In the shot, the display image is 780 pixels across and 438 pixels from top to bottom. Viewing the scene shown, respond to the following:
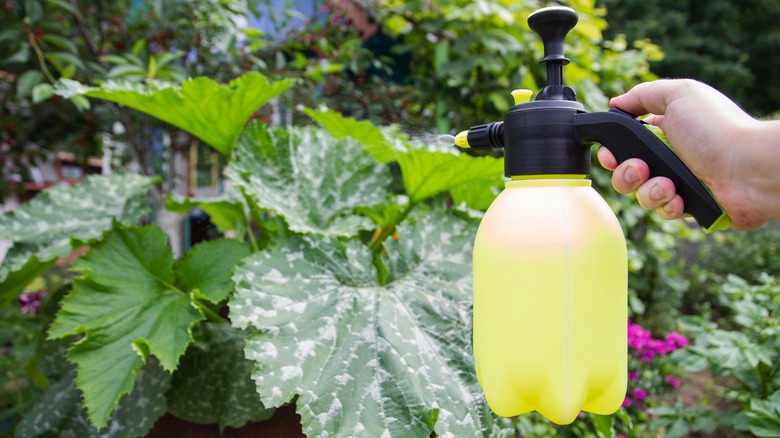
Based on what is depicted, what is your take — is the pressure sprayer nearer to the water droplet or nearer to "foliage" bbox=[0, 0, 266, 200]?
the water droplet

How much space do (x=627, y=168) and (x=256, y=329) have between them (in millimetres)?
502

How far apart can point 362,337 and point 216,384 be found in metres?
0.29

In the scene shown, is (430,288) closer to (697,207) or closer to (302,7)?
(697,207)

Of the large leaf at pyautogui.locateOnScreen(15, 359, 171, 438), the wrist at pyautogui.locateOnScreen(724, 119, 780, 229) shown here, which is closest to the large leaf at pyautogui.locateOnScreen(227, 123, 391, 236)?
the large leaf at pyautogui.locateOnScreen(15, 359, 171, 438)

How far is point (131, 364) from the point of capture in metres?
0.79

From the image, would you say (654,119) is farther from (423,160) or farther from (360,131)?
(360,131)

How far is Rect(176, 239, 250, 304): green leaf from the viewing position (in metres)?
0.88

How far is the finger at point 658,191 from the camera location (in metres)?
0.44

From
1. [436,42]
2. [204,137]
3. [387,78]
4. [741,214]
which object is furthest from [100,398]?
[387,78]

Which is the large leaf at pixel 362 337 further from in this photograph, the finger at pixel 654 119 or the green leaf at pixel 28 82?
the green leaf at pixel 28 82

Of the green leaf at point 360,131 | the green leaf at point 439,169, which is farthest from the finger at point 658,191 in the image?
the green leaf at point 360,131

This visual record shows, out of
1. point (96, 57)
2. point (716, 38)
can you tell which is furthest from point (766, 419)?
point (716, 38)

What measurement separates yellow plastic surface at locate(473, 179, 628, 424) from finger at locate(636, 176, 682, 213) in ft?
0.11

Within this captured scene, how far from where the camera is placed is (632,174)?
45 cm
